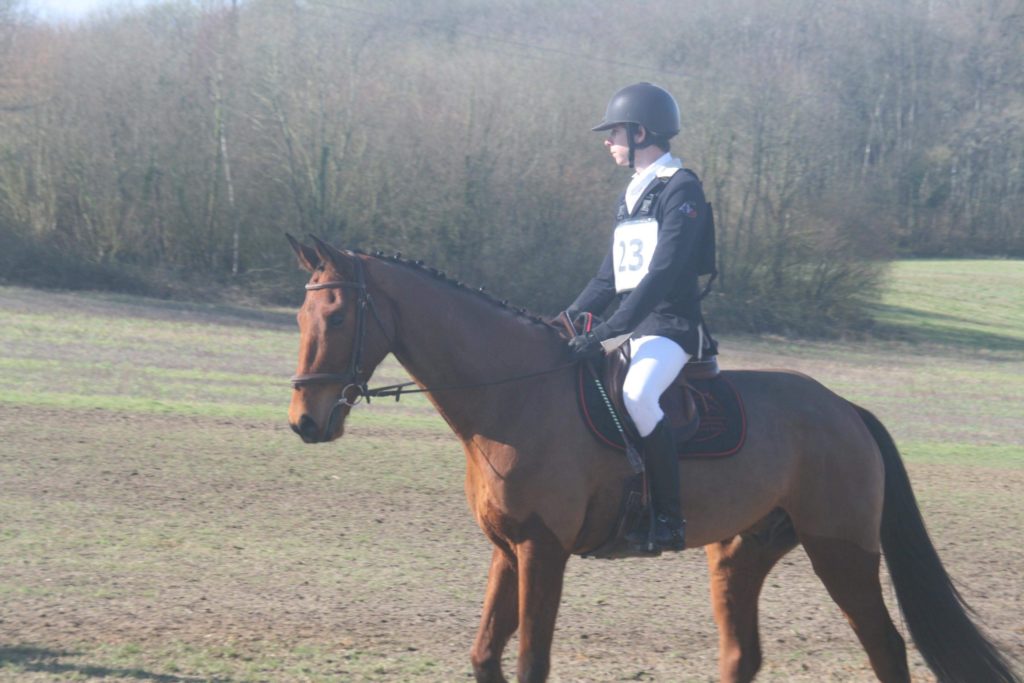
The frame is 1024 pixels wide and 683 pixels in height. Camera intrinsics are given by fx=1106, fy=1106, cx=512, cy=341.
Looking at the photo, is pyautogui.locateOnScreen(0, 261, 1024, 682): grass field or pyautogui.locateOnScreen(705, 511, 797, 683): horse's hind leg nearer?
pyautogui.locateOnScreen(705, 511, 797, 683): horse's hind leg

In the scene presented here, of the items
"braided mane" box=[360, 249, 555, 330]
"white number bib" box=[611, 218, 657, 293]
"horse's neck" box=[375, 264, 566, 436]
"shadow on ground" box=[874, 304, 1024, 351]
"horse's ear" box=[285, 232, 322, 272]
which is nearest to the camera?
"horse's ear" box=[285, 232, 322, 272]

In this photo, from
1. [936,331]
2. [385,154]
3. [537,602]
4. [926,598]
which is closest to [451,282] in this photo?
[537,602]

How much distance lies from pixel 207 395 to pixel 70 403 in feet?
6.95

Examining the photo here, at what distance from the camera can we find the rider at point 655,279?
4758mm

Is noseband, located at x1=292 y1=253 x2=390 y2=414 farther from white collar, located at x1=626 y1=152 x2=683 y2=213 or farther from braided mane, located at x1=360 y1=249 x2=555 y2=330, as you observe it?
white collar, located at x1=626 y1=152 x2=683 y2=213

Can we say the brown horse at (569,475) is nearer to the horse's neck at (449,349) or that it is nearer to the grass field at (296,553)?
the horse's neck at (449,349)

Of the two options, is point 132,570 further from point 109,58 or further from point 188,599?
point 109,58

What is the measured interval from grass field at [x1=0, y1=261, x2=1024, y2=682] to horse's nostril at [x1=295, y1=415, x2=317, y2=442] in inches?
61.9

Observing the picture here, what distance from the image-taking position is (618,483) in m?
4.80

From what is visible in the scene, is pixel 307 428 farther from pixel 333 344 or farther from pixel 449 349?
pixel 449 349

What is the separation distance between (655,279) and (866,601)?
5.95 feet

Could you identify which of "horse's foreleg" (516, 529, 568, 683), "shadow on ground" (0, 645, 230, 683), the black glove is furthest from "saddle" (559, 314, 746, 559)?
"shadow on ground" (0, 645, 230, 683)

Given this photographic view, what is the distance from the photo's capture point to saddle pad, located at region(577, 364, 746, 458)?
15.7 ft

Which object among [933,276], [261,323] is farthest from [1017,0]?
[261,323]
